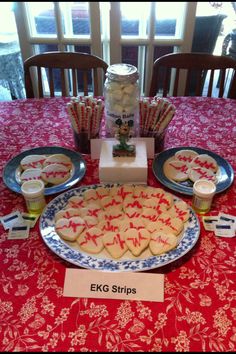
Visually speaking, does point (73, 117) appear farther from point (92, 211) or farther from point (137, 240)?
point (137, 240)

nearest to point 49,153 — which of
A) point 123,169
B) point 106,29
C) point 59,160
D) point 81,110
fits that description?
point 59,160

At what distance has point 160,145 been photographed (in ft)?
3.28

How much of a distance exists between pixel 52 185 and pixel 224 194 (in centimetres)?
47

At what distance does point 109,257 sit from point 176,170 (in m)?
0.35

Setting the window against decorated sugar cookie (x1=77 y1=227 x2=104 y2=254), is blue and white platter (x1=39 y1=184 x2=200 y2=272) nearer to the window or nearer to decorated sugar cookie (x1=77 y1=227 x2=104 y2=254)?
decorated sugar cookie (x1=77 y1=227 x2=104 y2=254)

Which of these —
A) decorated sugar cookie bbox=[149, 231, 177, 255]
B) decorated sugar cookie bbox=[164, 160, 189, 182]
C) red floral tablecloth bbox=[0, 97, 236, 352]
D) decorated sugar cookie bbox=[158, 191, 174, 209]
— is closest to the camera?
red floral tablecloth bbox=[0, 97, 236, 352]

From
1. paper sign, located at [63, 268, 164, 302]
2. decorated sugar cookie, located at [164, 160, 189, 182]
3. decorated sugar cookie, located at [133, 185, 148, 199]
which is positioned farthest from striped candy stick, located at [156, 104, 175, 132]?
paper sign, located at [63, 268, 164, 302]

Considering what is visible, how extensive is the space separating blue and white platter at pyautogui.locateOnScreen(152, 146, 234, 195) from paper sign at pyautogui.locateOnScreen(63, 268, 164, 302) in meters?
0.29

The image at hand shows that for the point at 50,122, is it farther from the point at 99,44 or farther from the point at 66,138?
the point at 99,44

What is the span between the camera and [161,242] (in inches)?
26.9

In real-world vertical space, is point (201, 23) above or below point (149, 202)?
above

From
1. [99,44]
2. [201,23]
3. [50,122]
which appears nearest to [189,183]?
[50,122]

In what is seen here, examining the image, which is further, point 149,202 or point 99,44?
point 99,44

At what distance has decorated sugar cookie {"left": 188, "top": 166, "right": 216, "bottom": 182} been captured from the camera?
2.85ft
